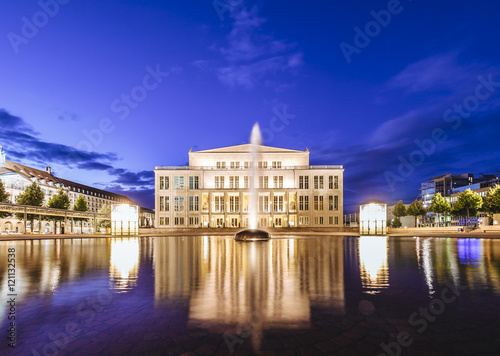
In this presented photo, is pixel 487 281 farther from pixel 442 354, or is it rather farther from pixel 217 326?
pixel 217 326

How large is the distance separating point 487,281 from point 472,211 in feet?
202

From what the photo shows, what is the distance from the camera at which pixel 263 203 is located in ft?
220

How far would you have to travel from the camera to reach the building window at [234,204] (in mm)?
67613

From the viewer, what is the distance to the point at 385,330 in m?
4.48

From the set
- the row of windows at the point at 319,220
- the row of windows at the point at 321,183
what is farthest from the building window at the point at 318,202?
the row of windows at the point at 321,183

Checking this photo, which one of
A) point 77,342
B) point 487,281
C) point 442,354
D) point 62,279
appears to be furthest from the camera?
point 62,279

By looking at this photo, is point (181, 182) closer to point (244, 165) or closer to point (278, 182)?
point (244, 165)

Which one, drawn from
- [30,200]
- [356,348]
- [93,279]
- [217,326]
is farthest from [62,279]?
[30,200]

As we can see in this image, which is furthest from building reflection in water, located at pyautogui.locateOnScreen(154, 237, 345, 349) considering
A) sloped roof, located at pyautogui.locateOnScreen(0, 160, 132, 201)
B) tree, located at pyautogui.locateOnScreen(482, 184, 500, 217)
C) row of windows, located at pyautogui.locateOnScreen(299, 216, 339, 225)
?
sloped roof, located at pyautogui.locateOnScreen(0, 160, 132, 201)

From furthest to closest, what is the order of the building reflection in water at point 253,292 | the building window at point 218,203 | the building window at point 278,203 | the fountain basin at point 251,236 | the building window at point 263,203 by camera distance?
the building window at point 218,203, the building window at point 278,203, the building window at point 263,203, the fountain basin at point 251,236, the building reflection in water at point 253,292

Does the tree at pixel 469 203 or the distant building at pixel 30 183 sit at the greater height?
the distant building at pixel 30 183

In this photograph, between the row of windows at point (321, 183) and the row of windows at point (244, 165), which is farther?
the row of windows at point (244, 165)

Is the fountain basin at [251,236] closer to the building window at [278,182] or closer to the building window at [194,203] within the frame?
the building window at [194,203]

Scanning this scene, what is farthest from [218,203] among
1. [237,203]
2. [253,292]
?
[253,292]
